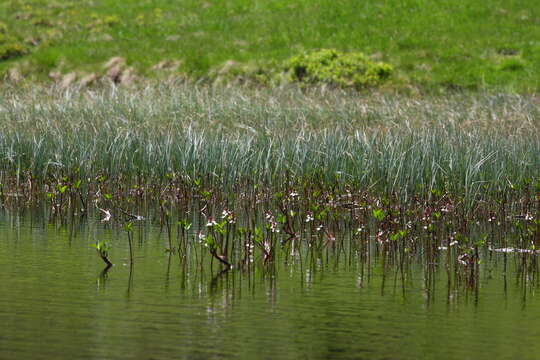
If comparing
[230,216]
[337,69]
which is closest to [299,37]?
[337,69]

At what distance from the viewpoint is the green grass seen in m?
27.5

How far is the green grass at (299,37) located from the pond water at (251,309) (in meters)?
17.4

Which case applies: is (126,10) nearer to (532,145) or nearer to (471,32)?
(471,32)

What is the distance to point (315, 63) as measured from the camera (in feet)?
84.2

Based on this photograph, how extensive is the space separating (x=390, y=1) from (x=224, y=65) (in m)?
7.15

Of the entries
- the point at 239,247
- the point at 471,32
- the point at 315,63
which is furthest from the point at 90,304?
the point at 471,32

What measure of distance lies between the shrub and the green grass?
78 cm

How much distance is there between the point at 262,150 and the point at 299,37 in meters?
19.1

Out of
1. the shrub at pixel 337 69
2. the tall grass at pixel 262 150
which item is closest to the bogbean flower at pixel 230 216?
the tall grass at pixel 262 150

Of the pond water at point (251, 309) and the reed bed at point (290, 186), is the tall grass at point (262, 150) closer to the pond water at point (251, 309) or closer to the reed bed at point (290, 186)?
the reed bed at point (290, 186)

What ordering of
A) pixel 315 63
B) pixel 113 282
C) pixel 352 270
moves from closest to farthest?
pixel 113 282
pixel 352 270
pixel 315 63

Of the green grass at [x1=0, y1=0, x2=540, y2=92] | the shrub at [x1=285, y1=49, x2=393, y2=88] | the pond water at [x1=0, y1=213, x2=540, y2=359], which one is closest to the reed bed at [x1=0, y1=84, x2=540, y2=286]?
the pond water at [x1=0, y1=213, x2=540, y2=359]

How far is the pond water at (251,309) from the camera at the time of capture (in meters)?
5.78

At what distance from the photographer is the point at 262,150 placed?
1166 cm
